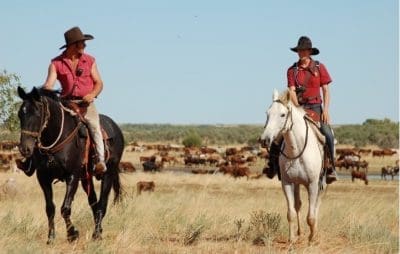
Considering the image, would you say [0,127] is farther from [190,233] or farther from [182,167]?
[182,167]

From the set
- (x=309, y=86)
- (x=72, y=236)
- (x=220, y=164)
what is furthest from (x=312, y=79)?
(x=220, y=164)

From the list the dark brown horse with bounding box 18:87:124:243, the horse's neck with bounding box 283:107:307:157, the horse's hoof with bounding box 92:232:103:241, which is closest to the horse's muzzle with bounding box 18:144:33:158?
the dark brown horse with bounding box 18:87:124:243

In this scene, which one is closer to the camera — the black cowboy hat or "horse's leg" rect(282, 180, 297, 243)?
"horse's leg" rect(282, 180, 297, 243)

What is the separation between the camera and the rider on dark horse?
409 inches

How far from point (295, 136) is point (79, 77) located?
3040mm

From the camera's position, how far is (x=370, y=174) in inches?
1962

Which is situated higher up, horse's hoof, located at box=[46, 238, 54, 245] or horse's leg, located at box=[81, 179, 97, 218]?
horse's leg, located at box=[81, 179, 97, 218]

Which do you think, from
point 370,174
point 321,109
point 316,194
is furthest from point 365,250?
point 370,174

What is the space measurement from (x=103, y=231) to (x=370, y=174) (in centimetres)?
4043

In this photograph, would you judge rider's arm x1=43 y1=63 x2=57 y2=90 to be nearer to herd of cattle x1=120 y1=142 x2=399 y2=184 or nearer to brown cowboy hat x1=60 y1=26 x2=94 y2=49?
brown cowboy hat x1=60 y1=26 x2=94 y2=49

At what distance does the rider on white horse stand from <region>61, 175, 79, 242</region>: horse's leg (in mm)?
2881

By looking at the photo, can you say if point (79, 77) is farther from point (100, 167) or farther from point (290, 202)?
point (290, 202)

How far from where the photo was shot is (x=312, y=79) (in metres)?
11.1

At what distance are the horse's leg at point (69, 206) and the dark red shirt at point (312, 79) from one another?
11.1 feet
